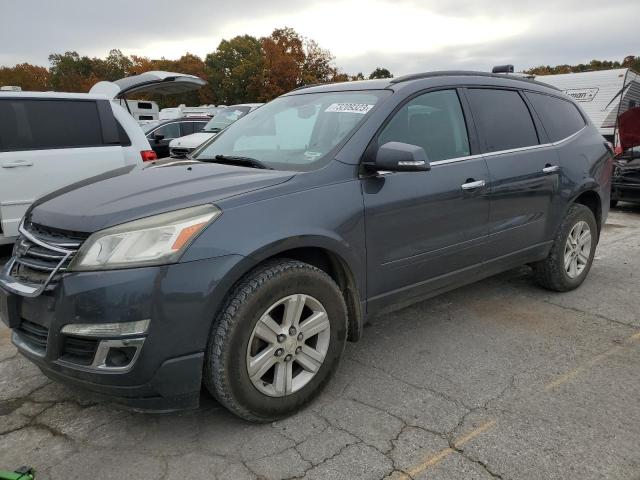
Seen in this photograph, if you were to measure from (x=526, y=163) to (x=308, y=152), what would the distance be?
1736 millimetres

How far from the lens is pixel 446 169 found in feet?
10.8

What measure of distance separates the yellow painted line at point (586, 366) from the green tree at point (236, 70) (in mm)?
44784

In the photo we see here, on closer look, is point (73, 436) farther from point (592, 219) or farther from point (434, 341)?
point (592, 219)

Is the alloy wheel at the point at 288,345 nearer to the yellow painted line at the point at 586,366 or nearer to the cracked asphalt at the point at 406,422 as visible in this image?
the cracked asphalt at the point at 406,422

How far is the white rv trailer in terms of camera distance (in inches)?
512

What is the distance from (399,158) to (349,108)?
0.64 m

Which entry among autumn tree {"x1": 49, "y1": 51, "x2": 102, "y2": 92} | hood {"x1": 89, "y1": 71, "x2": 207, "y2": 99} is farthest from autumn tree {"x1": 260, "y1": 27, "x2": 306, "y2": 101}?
hood {"x1": 89, "y1": 71, "x2": 207, "y2": 99}

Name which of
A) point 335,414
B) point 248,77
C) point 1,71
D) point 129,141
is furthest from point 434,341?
point 1,71

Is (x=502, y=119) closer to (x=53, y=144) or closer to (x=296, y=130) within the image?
(x=296, y=130)

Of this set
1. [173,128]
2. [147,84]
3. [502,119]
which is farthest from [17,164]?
[173,128]

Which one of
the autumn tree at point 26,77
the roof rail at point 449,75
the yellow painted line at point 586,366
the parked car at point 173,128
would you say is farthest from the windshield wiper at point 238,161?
the autumn tree at point 26,77

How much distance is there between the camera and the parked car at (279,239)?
2221mm

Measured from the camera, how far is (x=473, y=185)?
339 cm

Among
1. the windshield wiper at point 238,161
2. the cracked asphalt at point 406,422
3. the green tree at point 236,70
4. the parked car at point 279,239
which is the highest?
the green tree at point 236,70
